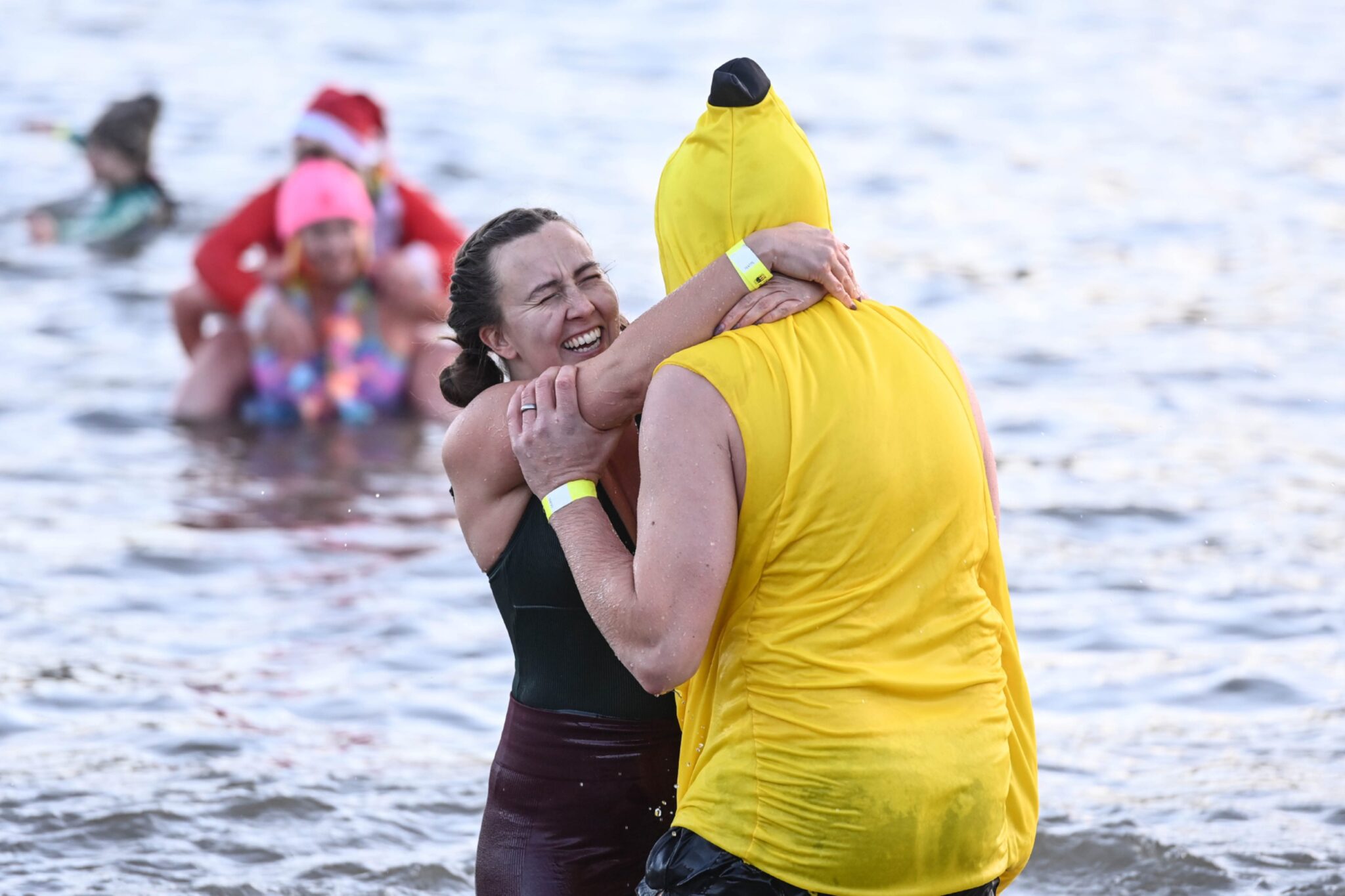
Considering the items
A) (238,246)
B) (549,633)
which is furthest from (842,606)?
(238,246)

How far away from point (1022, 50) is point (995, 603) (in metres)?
18.0

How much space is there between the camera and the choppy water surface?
4887 millimetres

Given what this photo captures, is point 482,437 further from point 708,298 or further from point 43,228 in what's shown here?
point 43,228

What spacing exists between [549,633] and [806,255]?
2.99ft

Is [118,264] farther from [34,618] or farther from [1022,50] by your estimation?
[1022,50]

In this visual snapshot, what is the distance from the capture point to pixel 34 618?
21.0ft

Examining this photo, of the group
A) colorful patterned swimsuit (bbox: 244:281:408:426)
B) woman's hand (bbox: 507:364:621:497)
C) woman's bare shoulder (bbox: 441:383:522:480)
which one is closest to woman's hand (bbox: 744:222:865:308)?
woman's hand (bbox: 507:364:621:497)

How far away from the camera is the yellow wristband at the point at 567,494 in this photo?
2.82 metres

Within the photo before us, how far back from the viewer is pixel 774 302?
2658 millimetres

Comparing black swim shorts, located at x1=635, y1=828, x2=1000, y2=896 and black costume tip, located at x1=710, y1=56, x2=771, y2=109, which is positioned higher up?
black costume tip, located at x1=710, y1=56, x2=771, y2=109

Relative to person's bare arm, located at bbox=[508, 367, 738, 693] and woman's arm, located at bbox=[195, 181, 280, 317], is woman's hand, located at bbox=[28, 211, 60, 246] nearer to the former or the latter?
woman's arm, located at bbox=[195, 181, 280, 317]

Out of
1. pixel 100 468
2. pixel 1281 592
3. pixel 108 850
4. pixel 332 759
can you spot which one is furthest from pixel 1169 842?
pixel 100 468

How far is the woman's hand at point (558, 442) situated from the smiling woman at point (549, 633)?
17cm

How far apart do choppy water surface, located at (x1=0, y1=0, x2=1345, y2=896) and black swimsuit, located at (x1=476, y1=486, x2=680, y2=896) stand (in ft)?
4.96
